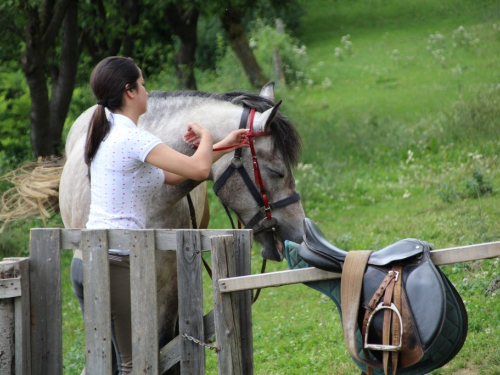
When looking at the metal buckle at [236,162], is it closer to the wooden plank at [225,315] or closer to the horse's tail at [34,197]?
the wooden plank at [225,315]

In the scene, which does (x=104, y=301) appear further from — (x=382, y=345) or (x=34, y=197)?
(x=34, y=197)

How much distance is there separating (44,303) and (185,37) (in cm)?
1191

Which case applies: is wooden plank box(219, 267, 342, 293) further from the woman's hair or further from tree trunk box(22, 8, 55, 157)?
tree trunk box(22, 8, 55, 157)

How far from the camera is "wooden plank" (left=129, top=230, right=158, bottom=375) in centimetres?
301

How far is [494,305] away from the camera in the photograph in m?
4.88

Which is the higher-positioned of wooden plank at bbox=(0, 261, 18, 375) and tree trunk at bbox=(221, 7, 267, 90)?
tree trunk at bbox=(221, 7, 267, 90)

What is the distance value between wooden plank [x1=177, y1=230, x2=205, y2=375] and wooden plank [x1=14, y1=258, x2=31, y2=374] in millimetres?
835

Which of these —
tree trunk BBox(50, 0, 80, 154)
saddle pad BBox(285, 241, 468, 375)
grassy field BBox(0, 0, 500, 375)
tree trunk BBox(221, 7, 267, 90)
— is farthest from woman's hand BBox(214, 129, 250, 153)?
tree trunk BBox(221, 7, 267, 90)

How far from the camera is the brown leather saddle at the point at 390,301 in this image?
254 cm

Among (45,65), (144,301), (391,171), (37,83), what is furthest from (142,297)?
(391,171)

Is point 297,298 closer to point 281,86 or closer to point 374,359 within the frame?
point 374,359

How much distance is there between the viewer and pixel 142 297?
3029 millimetres

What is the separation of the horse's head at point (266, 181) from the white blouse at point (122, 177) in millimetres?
606

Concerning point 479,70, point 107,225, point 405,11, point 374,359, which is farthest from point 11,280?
point 405,11
